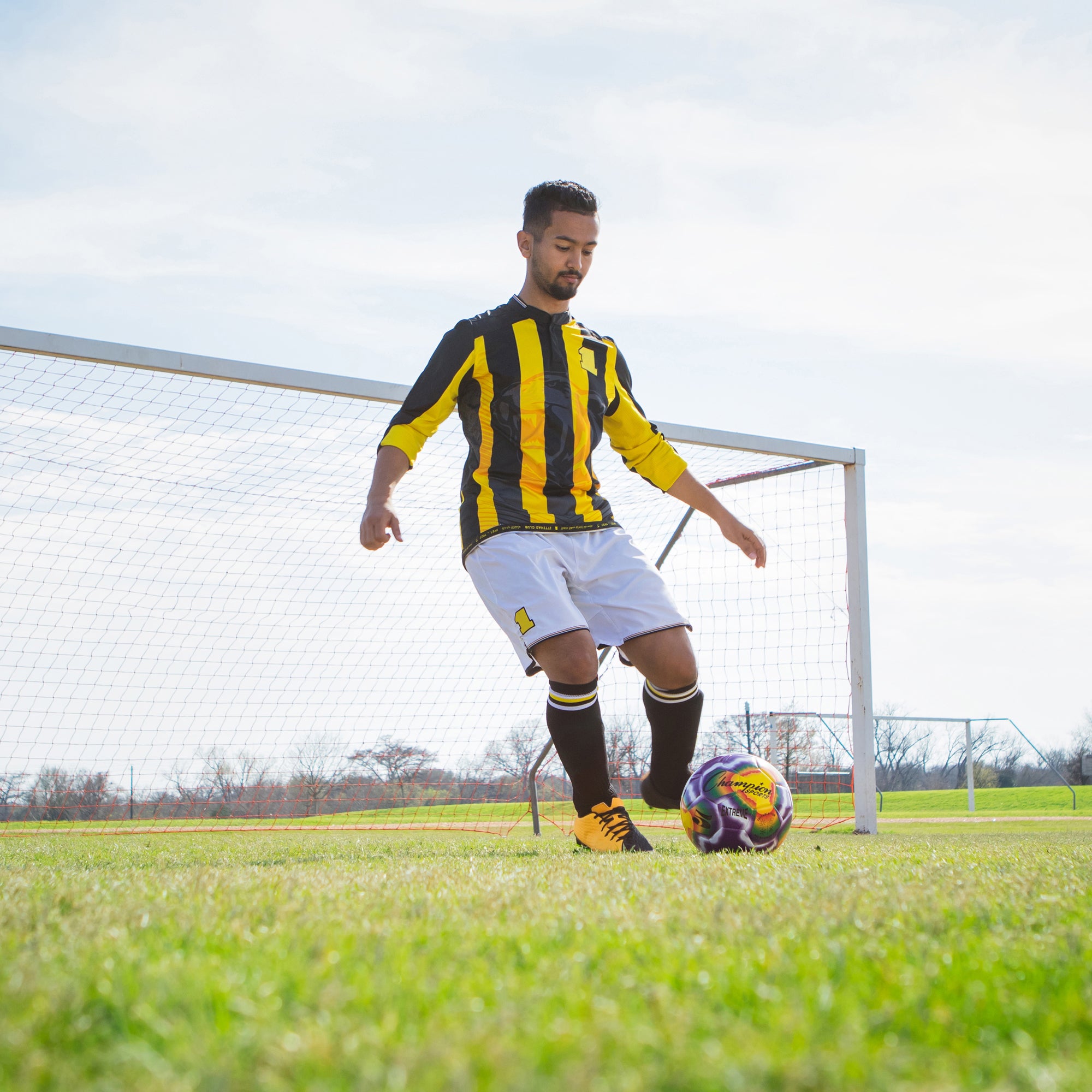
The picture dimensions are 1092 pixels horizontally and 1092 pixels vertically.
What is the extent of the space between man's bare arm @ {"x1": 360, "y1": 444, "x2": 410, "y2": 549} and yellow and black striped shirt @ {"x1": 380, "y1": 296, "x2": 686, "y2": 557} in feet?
0.17

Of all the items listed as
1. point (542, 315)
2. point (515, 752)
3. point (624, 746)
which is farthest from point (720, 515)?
point (515, 752)

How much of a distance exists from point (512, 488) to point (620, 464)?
3612 mm

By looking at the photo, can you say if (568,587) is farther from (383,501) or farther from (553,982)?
(553,982)

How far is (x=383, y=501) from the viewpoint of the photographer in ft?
11.9

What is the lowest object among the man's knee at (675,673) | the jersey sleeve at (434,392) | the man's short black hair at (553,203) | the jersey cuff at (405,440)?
the man's knee at (675,673)

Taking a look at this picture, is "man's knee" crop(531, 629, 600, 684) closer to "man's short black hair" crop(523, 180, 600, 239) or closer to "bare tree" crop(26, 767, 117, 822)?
"man's short black hair" crop(523, 180, 600, 239)

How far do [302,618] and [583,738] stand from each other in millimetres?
5166

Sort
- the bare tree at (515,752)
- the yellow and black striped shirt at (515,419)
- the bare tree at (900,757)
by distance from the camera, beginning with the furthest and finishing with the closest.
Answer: the bare tree at (900,757) < the bare tree at (515,752) < the yellow and black striped shirt at (515,419)

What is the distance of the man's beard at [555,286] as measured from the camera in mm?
4025

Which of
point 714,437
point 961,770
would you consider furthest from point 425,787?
point 961,770

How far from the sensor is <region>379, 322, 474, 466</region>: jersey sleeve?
3893mm

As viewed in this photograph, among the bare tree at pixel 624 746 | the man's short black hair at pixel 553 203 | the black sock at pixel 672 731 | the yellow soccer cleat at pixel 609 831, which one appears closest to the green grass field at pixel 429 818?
the bare tree at pixel 624 746

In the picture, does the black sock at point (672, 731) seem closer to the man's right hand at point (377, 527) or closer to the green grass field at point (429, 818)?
the man's right hand at point (377, 527)

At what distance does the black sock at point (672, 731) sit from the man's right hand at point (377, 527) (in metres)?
1.21
